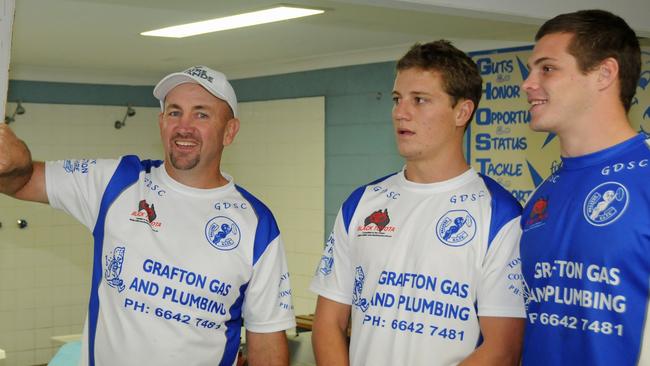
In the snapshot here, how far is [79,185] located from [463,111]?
1.09 metres

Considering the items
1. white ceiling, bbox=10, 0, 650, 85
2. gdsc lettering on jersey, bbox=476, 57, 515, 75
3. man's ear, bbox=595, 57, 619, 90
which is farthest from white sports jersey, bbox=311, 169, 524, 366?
gdsc lettering on jersey, bbox=476, 57, 515, 75

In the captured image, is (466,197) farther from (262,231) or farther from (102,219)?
(102,219)

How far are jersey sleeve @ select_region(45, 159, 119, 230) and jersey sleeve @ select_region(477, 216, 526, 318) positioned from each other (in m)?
1.08

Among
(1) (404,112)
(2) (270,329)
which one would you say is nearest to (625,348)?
(1) (404,112)

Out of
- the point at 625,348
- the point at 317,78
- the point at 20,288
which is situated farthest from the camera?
the point at 20,288

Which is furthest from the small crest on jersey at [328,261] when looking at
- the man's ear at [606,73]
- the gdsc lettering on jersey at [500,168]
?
the gdsc lettering on jersey at [500,168]

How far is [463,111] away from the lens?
2.38 meters

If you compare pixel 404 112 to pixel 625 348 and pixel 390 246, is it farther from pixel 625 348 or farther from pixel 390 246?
pixel 625 348

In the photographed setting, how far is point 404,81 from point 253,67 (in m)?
5.04

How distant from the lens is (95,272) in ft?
7.96

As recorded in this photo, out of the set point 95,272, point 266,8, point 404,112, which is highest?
point 266,8

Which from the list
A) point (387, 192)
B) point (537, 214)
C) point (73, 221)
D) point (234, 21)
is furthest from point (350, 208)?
point (73, 221)

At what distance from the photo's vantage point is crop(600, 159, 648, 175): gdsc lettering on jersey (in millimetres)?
2016

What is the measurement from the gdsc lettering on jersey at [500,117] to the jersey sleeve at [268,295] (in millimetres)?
3229
